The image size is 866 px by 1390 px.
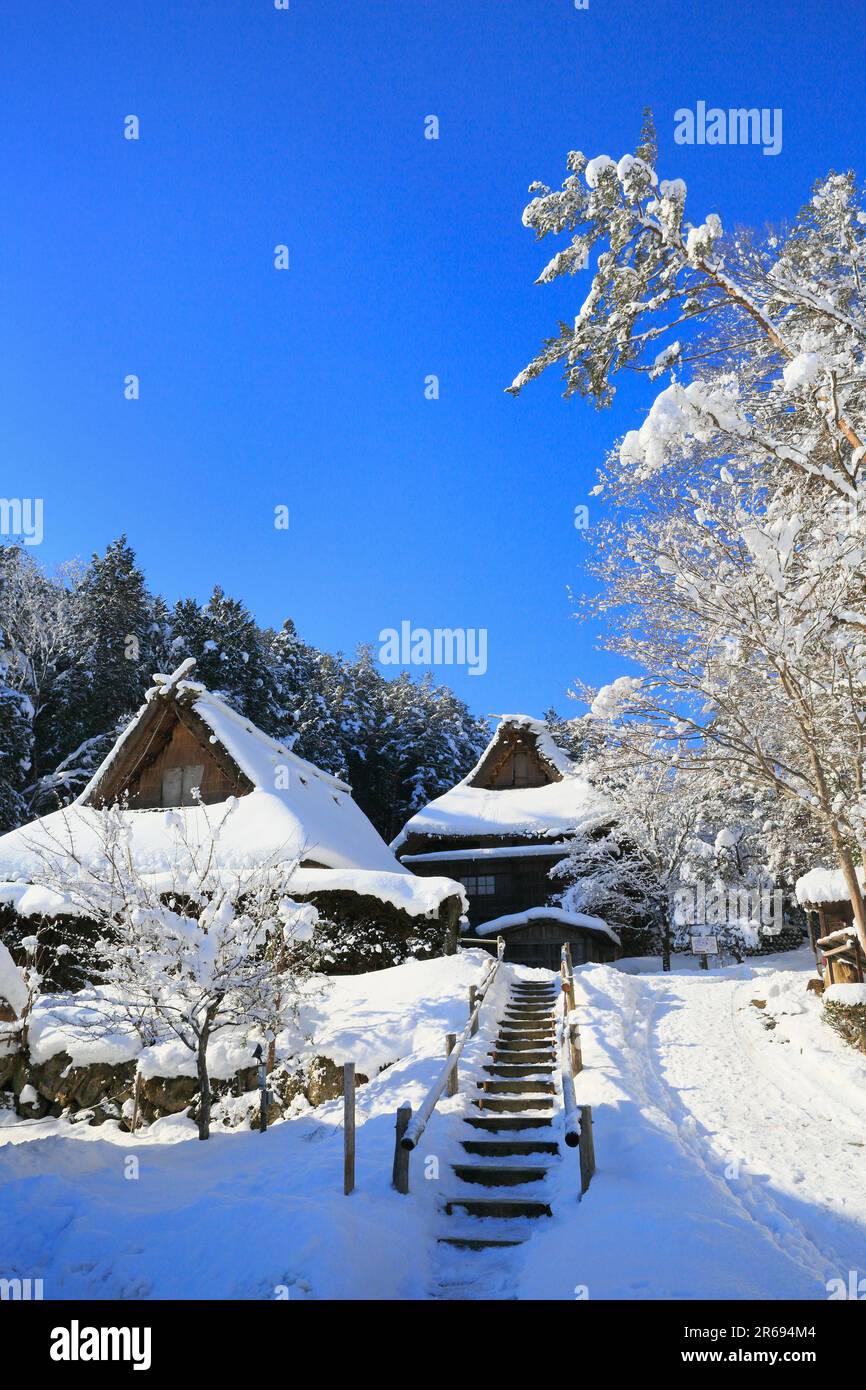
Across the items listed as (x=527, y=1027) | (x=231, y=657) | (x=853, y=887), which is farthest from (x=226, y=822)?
(x=231, y=657)

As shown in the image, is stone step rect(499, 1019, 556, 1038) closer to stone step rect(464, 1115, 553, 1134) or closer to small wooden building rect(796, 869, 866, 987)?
stone step rect(464, 1115, 553, 1134)

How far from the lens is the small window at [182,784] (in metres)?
22.7

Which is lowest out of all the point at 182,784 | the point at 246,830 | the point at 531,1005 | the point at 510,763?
the point at 531,1005

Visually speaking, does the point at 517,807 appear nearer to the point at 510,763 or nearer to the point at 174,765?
the point at 510,763

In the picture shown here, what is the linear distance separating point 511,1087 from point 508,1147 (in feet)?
6.99

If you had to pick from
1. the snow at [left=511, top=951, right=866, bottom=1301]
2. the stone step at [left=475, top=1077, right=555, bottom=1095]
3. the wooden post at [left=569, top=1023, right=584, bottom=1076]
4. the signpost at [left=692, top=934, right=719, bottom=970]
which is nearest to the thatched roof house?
the snow at [left=511, top=951, right=866, bottom=1301]

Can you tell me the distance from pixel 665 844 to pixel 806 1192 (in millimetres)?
18096

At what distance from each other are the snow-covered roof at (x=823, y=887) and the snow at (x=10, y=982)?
15195 millimetres

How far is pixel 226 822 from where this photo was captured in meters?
20.0

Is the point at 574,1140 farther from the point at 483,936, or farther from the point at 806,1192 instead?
the point at 483,936

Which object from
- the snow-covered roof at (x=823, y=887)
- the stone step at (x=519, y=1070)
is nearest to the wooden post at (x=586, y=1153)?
the stone step at (x=519, y=1070)

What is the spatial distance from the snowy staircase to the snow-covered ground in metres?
0.21

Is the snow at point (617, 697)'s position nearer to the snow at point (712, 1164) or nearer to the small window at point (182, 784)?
the snow at point (712, 1164)

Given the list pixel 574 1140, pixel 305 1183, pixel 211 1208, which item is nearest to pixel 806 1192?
pixel 574 1140
